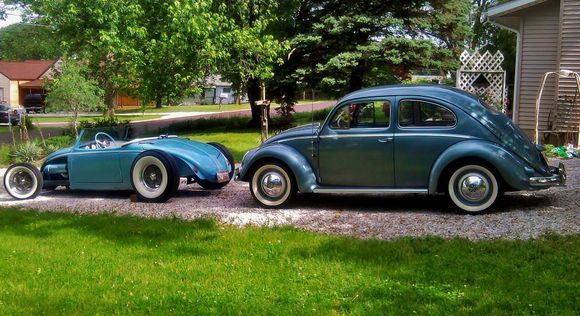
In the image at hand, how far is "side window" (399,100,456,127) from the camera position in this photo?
7.85 m

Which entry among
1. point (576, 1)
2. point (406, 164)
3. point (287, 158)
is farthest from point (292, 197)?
point (576, 1)

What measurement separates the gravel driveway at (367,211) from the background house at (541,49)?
467 cm

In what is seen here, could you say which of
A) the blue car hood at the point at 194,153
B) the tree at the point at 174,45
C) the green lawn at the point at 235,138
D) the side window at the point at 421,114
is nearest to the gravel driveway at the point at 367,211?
the blue car hood at the point at 194,153

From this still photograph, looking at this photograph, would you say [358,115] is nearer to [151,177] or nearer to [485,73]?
[151,177]

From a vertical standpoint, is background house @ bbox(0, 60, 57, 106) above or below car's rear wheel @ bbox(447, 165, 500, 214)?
above

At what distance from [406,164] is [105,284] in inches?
164

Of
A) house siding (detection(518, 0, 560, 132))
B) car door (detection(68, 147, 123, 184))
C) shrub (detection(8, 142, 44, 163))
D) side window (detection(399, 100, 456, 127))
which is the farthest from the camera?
shrub (detection(8, 142, 44, 163))

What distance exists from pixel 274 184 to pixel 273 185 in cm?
2

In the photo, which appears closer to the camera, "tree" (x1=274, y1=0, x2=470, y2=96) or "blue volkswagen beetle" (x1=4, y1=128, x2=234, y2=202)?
"blue volkswagen beetle" (x1=4, y1=128, x2=234, y2=202)

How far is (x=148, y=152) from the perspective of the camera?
29.5 feet

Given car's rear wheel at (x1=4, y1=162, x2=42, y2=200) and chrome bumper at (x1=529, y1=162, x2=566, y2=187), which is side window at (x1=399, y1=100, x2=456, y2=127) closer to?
chrome bumper at (x1=529, y1=162, x2=566, y2=187)

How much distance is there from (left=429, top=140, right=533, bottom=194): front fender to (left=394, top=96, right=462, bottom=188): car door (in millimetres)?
146

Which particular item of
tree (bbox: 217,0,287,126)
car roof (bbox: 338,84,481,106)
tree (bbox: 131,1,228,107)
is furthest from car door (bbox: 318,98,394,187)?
tree (bbox: 217,0,287,126)

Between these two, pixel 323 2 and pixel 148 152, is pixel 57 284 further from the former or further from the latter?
pixel 323 2
